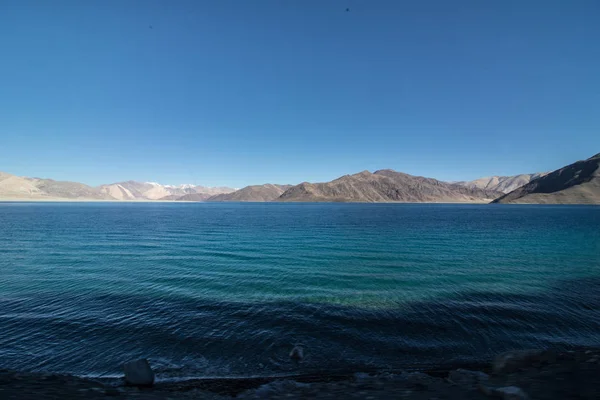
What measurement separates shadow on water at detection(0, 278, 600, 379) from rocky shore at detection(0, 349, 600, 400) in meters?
0.94

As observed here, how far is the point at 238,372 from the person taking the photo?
39.4ft

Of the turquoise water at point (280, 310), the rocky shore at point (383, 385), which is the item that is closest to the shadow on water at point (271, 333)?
the turquoise water at point (280, 310)

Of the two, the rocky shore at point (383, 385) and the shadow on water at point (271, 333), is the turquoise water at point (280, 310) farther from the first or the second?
the rocky shore at point (383, 385)

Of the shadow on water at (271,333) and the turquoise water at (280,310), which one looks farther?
the turquoise water at (280,310)

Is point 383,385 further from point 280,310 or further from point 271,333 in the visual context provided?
point 280,310

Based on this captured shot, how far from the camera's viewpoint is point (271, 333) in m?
15.5

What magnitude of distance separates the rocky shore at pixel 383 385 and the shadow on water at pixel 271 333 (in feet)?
3.07

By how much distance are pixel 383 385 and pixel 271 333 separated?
275 inches

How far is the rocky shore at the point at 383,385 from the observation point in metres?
9.16

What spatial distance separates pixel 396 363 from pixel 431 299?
9.75 meters

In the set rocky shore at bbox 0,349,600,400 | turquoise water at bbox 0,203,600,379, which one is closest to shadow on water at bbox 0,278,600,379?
turquoise water at bbox 0,203,600,379

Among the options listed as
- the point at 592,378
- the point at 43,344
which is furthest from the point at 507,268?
the point at 43,344

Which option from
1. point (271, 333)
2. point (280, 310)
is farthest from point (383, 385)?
point (280, 310)

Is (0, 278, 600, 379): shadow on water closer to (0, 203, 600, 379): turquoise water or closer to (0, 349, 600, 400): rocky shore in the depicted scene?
(0, 203, 600, 379): turquoise water
